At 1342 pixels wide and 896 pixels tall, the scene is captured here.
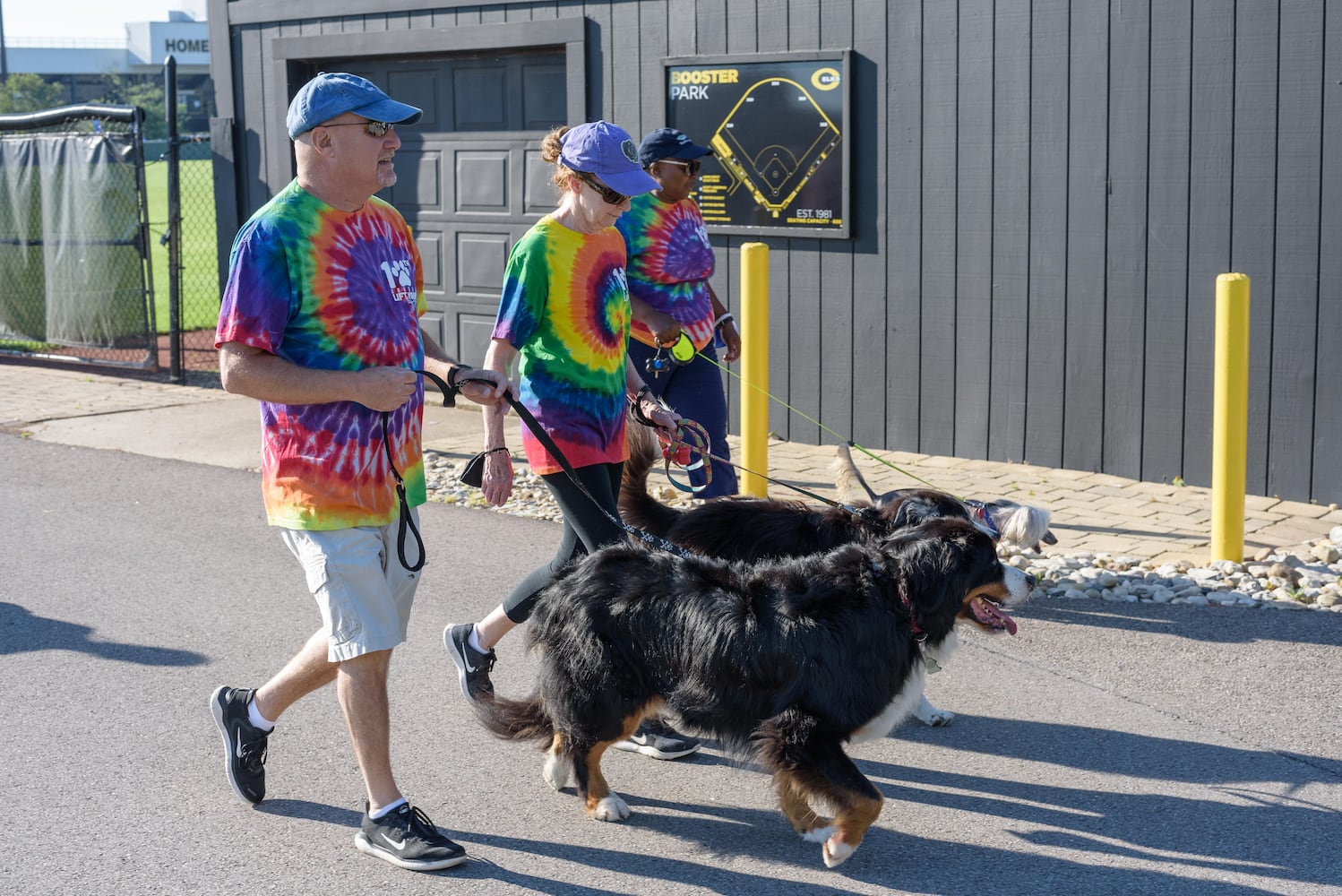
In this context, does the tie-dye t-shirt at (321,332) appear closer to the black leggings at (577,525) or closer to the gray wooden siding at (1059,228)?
the black leggings at (577,525)

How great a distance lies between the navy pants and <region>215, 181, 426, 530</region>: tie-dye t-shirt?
2.05 m

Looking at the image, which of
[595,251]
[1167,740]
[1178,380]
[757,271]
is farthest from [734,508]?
[1178,380]

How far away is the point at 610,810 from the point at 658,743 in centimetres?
56

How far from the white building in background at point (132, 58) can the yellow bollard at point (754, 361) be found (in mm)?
69326

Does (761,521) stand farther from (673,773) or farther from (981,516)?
(673,773)

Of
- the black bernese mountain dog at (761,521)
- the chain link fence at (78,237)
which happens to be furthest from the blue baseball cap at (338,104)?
the chain link fence at (78,237)

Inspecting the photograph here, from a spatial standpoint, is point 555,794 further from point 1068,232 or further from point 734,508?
point 1068,232

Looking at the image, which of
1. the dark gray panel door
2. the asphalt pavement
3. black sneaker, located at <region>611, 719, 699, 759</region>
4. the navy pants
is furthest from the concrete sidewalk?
black sneaker, located at <region>611, 719, 699, 759</region>

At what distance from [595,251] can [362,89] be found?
3.81ft

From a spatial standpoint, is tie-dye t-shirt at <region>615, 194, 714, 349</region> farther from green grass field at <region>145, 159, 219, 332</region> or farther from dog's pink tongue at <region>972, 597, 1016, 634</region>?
green grass field at <region>145, 159, 219, 332</region>

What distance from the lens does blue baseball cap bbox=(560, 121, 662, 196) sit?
178 inches

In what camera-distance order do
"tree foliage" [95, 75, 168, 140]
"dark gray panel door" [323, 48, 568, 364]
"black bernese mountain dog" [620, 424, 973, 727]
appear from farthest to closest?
"tree foliage" [95, 75, 168, 140]
"dark gray panel door" [323, 48, 568, 364]
"black bernese mountain dog" [620, 424, 973, 727]

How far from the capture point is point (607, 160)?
4516mm

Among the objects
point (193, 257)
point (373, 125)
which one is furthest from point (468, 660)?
point (193, 257)
